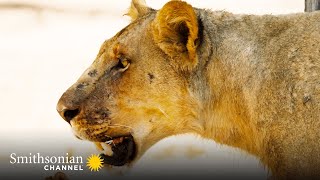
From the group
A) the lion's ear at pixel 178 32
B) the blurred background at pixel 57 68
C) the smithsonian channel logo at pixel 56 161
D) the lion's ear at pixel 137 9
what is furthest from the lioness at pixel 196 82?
the smithsonian channel logo at pixel 56 161

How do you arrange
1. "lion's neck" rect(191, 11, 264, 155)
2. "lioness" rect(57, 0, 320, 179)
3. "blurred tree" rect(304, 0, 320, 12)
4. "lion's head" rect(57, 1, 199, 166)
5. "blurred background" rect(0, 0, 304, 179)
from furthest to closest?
"blurred background" rect(0, 0, 304, 179) → "blurred tree" rect(304, 0, 320, 12) → "lion's head" rect(57, 1, 199, 166) → "lion's neck" rect(191, 11, 264, 155) → "lioness" rect(57, 0, 320, 179)

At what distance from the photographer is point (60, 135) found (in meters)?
6.86

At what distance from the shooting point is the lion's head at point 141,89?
11.6 ft

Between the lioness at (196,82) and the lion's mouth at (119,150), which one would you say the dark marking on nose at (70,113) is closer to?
the lioness at (196,82)

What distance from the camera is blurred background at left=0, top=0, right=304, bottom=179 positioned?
19.8 feet

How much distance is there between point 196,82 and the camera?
11.6 feet

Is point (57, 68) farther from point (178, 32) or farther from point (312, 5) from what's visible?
point (178, 32)

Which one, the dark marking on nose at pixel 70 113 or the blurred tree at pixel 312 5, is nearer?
the dark marking on nose at pixel 70 113

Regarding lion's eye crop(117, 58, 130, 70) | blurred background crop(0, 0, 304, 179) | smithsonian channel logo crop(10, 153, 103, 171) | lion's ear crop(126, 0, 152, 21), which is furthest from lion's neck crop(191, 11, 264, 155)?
smithsonian channel logo crop(10, 153, 103, 171)

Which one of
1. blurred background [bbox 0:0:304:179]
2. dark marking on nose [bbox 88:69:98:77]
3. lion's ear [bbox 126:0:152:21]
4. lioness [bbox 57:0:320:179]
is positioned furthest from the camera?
blurred background [bbox 0:0:304:179]

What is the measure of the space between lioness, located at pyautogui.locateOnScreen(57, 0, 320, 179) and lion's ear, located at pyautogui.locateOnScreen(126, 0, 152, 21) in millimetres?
189

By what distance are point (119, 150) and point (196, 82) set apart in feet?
1.74

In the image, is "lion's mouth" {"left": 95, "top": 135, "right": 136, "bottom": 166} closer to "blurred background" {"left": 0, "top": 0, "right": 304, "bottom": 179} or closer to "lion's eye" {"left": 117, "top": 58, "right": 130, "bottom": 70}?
"lion's eye" {"left": 117, "top": 58, "right": 130, "bottom": 70}

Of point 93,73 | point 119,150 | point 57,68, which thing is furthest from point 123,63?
point 57,68
